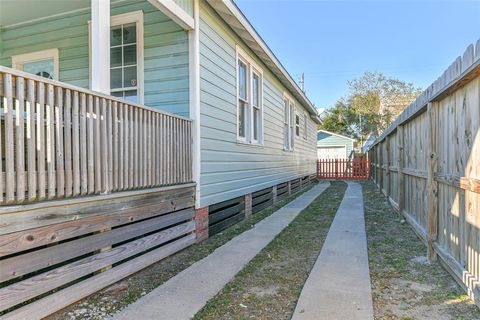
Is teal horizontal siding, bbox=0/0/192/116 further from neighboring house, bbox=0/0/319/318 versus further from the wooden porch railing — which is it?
the wooden porch railing

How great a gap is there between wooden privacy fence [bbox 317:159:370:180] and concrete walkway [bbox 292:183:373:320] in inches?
580

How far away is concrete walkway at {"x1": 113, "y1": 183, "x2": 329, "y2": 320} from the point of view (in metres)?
2.59

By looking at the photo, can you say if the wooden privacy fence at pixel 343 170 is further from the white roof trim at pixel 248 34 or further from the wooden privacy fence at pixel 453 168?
the wooden privacy fence at pixel 453 168

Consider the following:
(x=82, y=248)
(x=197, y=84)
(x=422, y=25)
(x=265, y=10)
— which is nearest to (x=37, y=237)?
(x=82, y=248)

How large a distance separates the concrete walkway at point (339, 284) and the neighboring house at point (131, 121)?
1.75 meters

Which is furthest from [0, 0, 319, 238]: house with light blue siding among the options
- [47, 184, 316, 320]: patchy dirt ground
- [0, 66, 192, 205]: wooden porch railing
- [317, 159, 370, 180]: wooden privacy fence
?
[317, 159, 370, 180]: wooden privacy fence

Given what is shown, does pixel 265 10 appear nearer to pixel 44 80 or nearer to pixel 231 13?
pixel 231 13

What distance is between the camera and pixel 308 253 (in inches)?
167

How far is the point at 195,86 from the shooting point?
4594 mm

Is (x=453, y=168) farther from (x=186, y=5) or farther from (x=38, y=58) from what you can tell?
(x=38, y=58)

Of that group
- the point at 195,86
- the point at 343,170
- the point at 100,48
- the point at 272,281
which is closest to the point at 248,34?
the point at 195,86

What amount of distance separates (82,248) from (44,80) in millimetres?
1393

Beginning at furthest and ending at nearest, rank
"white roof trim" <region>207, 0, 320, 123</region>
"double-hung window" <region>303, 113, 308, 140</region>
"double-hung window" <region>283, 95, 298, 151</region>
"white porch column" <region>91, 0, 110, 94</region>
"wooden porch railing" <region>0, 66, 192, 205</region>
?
1. "double-hung window" <region>303, 113, 308, 140</region>
2. "double-hung window" <region>283, 95, 298, 151</region>
3. "white roof trim" <region>207, 0, 320, 123</region>
4. "white porch column" <region>91, 0, 110, 94</region>
5. "wooden porch railing" <region>0, 66, 192, 205</region>

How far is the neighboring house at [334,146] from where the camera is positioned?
89.7 feet
